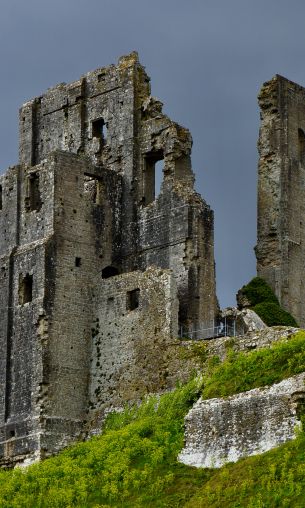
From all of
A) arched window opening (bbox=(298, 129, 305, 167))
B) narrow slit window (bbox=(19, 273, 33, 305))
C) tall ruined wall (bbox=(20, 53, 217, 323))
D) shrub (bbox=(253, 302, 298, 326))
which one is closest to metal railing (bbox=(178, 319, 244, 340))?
tall ruined wall (bbox=(20, 53, 217, 323))

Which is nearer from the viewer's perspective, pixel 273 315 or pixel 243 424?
pixel 243 424

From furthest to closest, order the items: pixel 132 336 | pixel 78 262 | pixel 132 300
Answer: pixel 78 262
pixel 132 300
pixel 132 336

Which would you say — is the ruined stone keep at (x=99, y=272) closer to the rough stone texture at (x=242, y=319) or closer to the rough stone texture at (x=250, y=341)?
the rough stone texture at (x=242, y=319)

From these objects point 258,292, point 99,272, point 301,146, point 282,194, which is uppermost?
point 301,146

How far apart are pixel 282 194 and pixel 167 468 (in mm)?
15968

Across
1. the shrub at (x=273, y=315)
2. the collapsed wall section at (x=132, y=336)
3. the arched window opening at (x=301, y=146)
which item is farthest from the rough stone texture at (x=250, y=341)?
the arched window opening at (x=301, y=146)

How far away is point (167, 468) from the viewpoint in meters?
45.0

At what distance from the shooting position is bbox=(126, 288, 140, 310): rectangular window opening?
52.4 m

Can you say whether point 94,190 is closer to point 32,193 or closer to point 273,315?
point 32,193

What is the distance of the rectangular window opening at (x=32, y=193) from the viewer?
55062mm

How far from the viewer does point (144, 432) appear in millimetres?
47469

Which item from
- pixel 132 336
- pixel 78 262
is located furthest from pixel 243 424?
pixel 78 262

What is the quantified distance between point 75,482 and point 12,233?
1137cm

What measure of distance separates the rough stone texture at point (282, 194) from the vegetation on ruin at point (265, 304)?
0.76 meters
